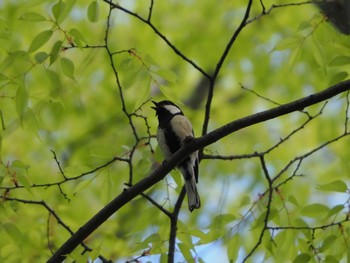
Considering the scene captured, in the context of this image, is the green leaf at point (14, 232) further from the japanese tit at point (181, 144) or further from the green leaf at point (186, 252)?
the japanese tit at point (181, 144)

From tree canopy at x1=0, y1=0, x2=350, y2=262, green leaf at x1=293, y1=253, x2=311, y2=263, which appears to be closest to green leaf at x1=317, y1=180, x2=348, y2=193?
tree canopy at x1=0, y1=0, x2=350, y2=262

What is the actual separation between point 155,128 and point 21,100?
1.86 metres

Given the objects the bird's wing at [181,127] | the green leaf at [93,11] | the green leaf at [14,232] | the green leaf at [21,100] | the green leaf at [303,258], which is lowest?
the green leaf at [303,258]

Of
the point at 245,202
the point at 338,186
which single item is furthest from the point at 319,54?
the point at 245,202

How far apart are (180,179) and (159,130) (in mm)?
453

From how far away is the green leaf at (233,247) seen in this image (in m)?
3.24

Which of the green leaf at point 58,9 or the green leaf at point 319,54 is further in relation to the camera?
the green leaf at point 319,54

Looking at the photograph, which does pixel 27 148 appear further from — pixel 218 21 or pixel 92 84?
pixel 218 21

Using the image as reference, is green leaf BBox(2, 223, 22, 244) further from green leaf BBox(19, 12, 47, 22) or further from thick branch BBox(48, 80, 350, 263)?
green leaf BBox(19, 12, 47, 22)

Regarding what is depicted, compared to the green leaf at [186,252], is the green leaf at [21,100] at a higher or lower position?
higher

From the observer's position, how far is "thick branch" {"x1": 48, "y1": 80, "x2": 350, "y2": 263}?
2631 millimetres

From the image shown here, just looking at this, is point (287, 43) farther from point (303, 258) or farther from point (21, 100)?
point (21, 100)

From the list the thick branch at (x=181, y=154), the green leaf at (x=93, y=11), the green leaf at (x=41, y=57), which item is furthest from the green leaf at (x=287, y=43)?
the green leaf at (x=41, y=57)

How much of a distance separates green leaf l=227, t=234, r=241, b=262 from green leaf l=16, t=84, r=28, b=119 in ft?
4.60
